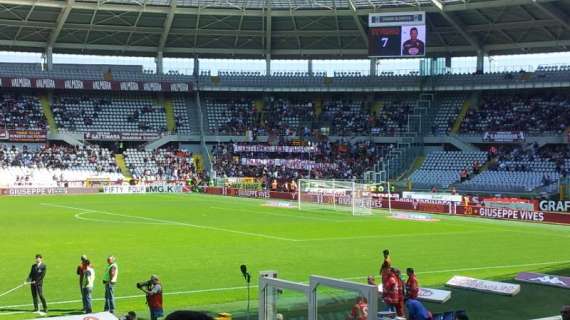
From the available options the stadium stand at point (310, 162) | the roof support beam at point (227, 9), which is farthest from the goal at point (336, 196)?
the roof support beam at point (227, 9)

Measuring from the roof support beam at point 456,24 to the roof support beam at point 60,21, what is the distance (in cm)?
3061

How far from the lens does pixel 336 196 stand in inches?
2114

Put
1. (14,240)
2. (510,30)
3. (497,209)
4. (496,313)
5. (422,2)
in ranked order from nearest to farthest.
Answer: (496,313), (14,240), (497,209), (422,2), (510,30)

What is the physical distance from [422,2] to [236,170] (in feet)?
83.3

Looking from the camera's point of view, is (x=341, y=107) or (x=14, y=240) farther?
(x=341, y=107)

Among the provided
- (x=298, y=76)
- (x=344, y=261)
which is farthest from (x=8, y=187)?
(x=344, y=261)

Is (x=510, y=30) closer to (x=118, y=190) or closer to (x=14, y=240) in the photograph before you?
(x=118, y=190)

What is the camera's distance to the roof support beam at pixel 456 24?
61009mm

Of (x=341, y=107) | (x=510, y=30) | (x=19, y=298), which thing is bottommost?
(x=19, y=298)

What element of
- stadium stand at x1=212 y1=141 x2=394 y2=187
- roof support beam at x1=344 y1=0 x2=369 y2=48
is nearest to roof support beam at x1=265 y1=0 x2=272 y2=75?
roof support beam at x1=344 y1=0 x2=369 y2=48

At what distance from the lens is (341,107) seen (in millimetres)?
81688

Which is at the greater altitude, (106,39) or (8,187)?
(106,39)

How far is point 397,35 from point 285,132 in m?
25.0

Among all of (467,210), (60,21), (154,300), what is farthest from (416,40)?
(154,300)
